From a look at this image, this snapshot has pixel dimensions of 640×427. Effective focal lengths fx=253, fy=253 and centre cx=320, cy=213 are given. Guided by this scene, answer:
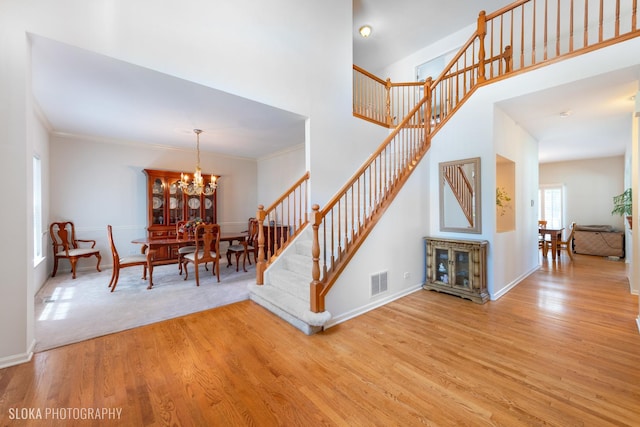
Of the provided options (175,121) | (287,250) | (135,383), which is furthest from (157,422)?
(175,121)

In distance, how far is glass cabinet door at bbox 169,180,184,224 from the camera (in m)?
6.11

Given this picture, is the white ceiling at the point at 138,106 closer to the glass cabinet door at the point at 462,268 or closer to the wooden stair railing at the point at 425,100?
the wooden stair railing at the point at 425,100

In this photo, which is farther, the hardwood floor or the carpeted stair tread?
the carpeted stair tread

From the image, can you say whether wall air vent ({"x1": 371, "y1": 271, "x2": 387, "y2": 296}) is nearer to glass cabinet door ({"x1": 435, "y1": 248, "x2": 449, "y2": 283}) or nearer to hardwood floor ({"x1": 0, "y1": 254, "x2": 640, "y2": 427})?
hardwood floor ({"x1": 0, "y1": 254, "x2": 640, "y2": 427})

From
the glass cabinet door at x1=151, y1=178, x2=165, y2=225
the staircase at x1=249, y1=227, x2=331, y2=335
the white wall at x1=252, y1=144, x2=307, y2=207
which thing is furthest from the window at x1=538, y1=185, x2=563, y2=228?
the glass cabinet door at x1=151, y1=178, x2=165, y2=225

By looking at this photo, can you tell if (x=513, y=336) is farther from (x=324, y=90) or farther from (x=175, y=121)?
(x=175, y=121)

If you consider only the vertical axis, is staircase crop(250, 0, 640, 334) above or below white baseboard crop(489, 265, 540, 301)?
above

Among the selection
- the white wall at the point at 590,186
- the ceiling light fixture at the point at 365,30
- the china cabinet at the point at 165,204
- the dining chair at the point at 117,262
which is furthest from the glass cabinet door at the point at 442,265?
the white wall at the point at 590,186

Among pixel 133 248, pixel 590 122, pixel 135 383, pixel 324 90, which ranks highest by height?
pixel 324 90

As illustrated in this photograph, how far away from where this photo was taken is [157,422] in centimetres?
151

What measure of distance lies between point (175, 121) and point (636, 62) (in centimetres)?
595

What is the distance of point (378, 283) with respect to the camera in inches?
129

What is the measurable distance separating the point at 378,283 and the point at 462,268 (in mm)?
1349

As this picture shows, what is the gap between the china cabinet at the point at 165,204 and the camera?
5.83 metres
